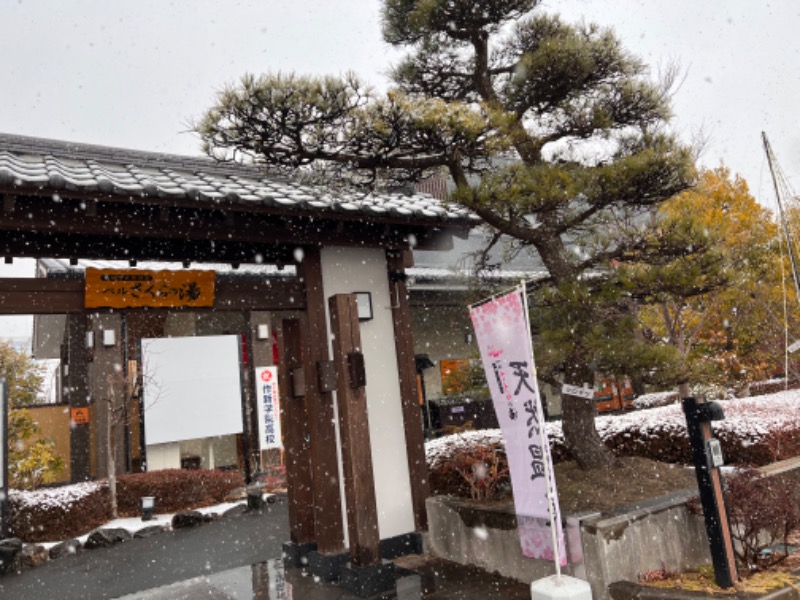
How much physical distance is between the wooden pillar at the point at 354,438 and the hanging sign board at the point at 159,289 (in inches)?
58.1

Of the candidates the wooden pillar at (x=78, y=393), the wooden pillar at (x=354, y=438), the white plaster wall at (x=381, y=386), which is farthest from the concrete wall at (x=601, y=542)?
the wooden pillar at (x=78, y=393)

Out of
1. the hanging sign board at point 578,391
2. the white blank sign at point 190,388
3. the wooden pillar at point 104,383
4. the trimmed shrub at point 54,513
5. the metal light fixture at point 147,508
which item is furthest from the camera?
the wooden pillar at point 104,383

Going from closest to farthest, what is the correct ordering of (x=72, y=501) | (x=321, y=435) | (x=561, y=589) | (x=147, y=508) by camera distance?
1. (x=561, y=589)
2. (x=321, y=435)
3. (x=72, y=501)
4. (x=147, y=508)

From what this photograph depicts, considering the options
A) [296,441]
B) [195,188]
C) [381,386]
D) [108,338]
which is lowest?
[296,441]

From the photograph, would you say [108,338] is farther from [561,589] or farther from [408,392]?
[561,589]

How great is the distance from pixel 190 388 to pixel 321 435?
7.47 m

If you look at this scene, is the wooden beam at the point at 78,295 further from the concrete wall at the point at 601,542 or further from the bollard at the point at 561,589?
the bollard at the point at 561,589

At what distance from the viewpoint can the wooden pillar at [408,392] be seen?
22.5 ft

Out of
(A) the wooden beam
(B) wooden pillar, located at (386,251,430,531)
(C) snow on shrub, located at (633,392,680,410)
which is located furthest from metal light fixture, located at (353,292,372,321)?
(C) snow on shrub, located at (633,392,680,410)

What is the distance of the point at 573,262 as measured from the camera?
6715 mm

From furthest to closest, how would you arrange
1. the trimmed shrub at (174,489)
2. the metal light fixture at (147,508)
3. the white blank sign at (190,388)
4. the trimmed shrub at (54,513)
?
the white blank sign at (190,388) → the trimmed shrub at (174,489) → the metal light fixture at (147,508) → the trimmed shrub at (54,513)

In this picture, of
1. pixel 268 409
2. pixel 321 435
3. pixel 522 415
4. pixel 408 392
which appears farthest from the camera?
pixel 268 409

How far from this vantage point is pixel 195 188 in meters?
5.40

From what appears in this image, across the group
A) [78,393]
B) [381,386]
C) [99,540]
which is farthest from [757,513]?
[78,393]
